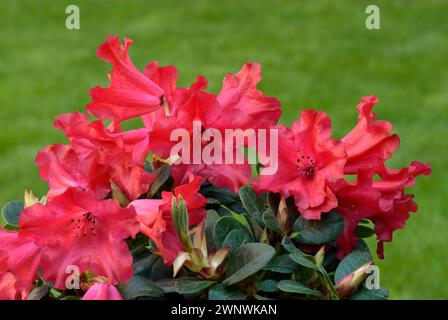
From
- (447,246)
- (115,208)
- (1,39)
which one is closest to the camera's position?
(115,208)

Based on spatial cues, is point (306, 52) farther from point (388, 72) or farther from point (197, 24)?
point (197, 24)

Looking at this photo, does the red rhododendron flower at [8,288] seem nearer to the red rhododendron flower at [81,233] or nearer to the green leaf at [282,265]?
the red rhododendron flower at [81,233]

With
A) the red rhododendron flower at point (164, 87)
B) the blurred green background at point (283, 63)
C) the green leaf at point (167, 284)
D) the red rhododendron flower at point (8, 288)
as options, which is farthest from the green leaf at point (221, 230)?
the blurred green background at point (283, 63)

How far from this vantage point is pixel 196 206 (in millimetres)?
1456

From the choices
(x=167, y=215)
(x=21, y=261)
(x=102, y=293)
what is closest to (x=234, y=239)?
(x=167, y=215)

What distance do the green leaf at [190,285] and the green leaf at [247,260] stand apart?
0.03 meters

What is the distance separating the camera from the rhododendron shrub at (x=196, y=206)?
141 cm

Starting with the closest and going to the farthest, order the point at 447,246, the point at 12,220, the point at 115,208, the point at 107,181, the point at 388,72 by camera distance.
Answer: the point at 115,208 → the point at 107,181 → the point at 12,220 → the point at 447,246 → the point at 388,72

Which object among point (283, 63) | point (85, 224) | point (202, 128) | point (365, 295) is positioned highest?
point (202, 128)

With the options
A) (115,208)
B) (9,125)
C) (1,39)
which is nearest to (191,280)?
(115,208)

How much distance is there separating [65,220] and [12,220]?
12.1 inches

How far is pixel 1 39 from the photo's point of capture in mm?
7754

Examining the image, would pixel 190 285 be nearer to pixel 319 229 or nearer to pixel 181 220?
pixel 181 220

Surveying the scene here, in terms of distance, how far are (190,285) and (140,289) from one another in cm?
8
